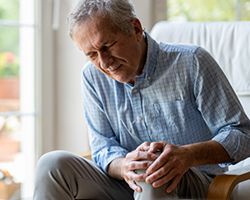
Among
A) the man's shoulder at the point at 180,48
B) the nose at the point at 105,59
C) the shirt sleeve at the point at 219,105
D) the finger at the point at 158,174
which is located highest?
the man's shoulder at the point at 180,48

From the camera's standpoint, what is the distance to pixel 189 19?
3.10 metres

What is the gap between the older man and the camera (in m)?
1.69

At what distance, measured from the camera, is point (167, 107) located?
1.83 m

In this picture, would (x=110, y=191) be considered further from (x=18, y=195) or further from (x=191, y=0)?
(x=191, y=0)

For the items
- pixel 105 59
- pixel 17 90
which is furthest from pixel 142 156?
pixel 17 90

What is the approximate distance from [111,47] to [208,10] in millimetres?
1477

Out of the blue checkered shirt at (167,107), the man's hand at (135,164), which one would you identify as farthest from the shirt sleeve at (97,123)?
the man's hand at (135,164)

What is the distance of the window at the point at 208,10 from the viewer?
119 inches

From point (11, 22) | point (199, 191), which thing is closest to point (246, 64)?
point (199, 191)

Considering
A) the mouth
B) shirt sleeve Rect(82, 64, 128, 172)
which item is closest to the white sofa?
shirt sleeve Rect(82, 64, 128, 172)

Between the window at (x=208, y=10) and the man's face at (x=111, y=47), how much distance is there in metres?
1.32

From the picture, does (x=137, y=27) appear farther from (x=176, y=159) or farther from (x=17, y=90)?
(x=17, y=90)

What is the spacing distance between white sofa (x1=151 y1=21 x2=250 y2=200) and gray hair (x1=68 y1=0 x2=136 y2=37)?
668mm

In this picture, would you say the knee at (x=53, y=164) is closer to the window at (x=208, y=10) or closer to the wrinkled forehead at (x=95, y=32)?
the wrinkled forehead at (x=95, y=32)
